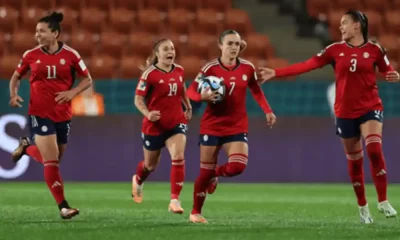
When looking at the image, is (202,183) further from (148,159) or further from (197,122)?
(197,122)

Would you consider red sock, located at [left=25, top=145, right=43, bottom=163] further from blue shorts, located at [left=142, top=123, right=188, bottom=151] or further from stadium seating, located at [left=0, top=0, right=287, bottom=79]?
stadium seating, located at [left=0, top=0, right=287, bottom=79]

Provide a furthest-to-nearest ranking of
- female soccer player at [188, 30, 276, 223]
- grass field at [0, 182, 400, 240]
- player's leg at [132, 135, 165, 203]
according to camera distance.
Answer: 1. player's leg at [132, 135, 165, 203]
2. female soccer player at [188, 30, 276, 223]
3. grass field at [0, 182, 400, 240]

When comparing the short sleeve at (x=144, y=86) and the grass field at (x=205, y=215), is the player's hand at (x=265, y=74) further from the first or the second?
the short sleeve at (x=144, y=86)

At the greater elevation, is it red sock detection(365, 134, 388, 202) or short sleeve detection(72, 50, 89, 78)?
short sleeve detection(72, 50, 89, 78)

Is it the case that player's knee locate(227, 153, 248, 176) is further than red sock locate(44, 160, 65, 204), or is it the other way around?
red sock locate(44, 160, 65, 204)

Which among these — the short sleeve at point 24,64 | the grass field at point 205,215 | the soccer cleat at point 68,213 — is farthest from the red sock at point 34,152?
the soccer cleat at point 68,213

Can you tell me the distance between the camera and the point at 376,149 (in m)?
10.1

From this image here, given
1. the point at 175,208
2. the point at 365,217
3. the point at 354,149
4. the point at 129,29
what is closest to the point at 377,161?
the point at 354,149

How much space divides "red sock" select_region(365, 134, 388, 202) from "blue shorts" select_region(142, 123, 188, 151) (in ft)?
7.86

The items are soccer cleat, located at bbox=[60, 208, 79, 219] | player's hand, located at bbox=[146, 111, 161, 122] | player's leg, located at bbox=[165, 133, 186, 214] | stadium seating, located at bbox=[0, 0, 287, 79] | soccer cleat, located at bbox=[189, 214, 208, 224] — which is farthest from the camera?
stadium seating, located at bbox=[0, 0, 287, 79]

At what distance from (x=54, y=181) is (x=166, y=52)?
1946mm

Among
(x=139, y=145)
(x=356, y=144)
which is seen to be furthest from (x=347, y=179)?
(x=356, y=144)

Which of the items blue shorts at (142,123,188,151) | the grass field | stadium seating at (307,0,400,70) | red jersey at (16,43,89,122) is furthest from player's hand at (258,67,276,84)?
stadium seating at (307,0,400,70)

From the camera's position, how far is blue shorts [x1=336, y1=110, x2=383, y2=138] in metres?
10.0
